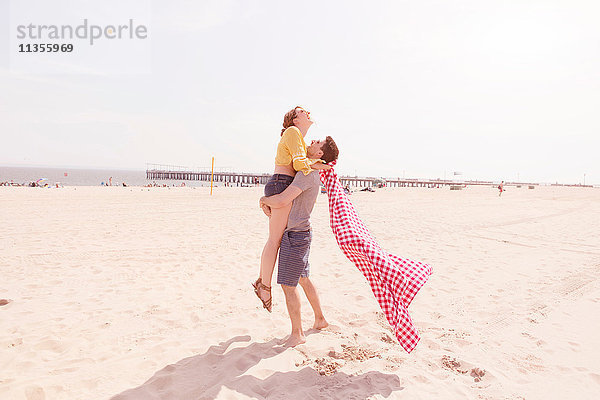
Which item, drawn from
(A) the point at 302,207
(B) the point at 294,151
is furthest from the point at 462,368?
(B) the point at 294,151

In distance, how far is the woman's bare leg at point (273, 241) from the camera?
3237 mm

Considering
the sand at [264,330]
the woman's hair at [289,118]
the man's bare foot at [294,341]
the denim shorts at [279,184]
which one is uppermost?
the woman's hair at [289,118]

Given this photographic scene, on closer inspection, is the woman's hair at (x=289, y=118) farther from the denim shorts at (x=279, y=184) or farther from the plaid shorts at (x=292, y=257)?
the plaid shorts at (x=292, y=257)

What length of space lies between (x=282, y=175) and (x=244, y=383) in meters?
1.85

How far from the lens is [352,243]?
324 centimetres

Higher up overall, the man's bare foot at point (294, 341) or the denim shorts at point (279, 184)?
the denim shorts at point (279, 184)

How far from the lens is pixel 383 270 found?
3.10m

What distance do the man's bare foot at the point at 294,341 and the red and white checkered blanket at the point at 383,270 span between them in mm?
889

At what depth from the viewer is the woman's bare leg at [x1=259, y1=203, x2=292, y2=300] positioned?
324 cm

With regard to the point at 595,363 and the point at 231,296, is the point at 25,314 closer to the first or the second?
the point at 231,296

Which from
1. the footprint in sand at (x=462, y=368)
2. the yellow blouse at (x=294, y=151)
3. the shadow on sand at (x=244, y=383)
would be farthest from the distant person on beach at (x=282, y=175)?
the footprint in sand at (x=462, y=368)

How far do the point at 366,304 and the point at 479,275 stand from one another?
2745mm

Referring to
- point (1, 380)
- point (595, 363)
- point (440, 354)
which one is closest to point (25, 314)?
point (1, 380)

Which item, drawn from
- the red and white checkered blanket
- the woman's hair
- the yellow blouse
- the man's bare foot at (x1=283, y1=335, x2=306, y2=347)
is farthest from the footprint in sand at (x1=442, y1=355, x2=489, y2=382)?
the woman's hair
